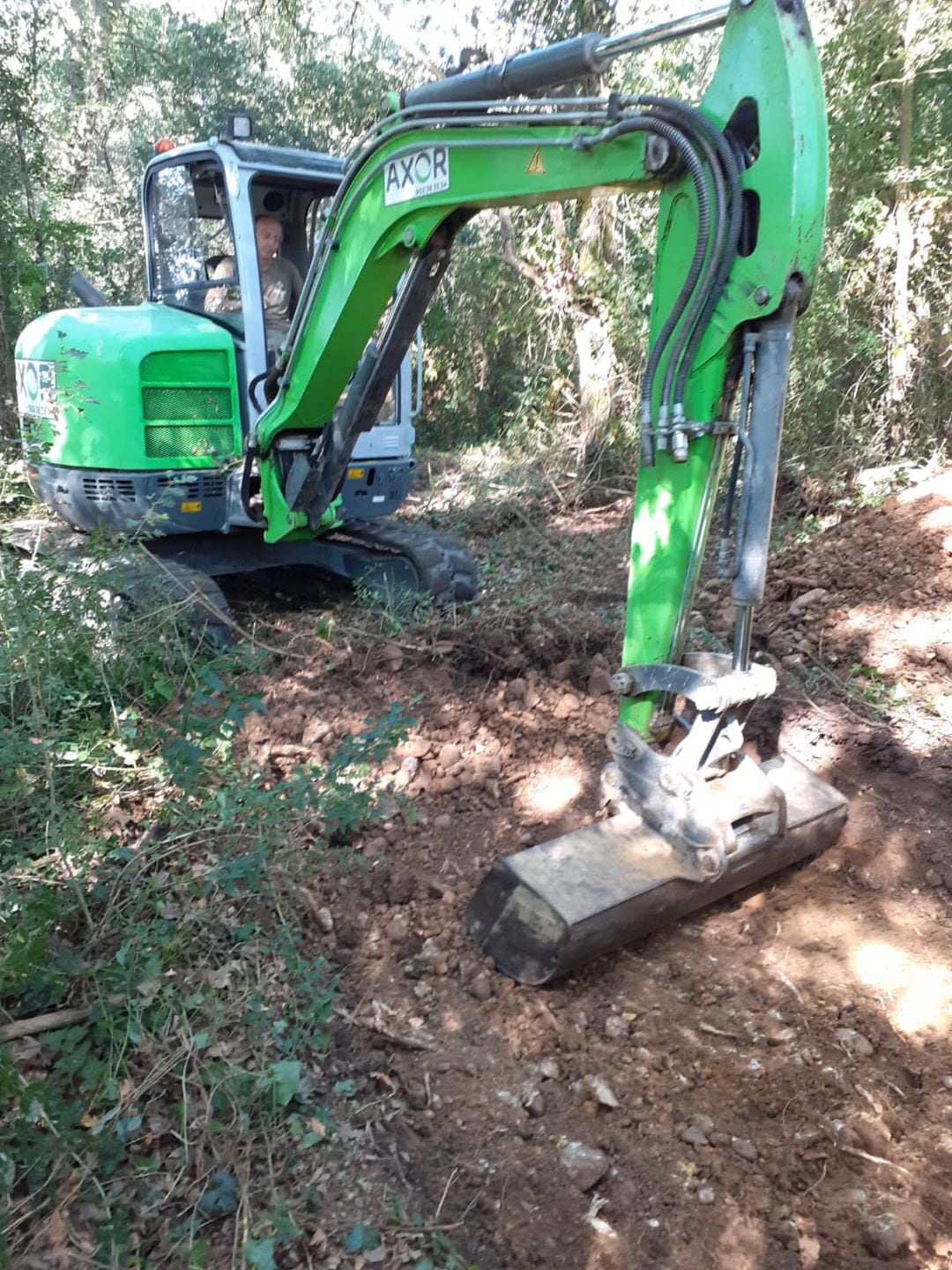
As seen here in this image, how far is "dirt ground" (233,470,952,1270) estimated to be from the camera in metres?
2.25

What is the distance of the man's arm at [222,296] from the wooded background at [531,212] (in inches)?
178

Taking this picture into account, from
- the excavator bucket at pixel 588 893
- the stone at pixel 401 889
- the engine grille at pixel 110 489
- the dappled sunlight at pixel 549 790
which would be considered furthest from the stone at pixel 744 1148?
the engine grille at pixel 110 489

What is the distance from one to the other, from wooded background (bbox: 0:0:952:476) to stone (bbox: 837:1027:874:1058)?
542 cm

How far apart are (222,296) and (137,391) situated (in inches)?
29.5

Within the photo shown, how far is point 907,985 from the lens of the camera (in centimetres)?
292

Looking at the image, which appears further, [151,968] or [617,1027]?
[617,1027]

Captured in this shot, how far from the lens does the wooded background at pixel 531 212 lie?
7695 millimetres

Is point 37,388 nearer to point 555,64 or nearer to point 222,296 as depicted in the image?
point 222,296

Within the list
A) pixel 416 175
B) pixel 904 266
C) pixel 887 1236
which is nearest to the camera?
Answer: pixel 887 1236

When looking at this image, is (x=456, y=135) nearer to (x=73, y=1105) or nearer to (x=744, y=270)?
(x=744, y=270)

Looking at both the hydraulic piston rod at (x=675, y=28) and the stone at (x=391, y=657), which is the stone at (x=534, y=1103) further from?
the hydraulic piston rod at (x=675, y=28)

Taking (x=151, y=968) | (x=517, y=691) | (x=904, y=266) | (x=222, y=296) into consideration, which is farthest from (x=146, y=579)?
(x=904, y=266)

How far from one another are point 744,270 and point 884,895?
2048 millimetres

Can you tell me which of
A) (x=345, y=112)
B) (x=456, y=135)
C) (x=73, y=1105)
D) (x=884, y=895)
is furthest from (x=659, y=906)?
(x=345, y=112)
